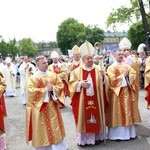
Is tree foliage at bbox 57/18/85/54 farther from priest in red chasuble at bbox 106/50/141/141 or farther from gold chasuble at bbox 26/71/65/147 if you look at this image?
gold chasuble at bbox 26/71/65/147

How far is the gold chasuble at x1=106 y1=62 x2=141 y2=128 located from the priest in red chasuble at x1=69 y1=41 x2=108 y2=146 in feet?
0.94

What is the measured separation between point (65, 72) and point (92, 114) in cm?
569

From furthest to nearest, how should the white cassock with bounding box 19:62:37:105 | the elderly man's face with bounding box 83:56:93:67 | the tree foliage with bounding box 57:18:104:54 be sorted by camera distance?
the tree foliage with bounding box 57:18:104:54, the white cassock with bounding box 19:62:37:105, the elderly man's face with bounding box 83:56:93:67

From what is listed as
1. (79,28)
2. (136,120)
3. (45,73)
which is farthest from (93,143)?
(79,28)

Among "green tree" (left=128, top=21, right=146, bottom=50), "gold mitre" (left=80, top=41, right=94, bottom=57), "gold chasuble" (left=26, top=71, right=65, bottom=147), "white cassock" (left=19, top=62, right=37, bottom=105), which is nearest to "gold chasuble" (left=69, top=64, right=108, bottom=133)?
"gold mitre" (left=80, top=41, right=94, bottom=57)

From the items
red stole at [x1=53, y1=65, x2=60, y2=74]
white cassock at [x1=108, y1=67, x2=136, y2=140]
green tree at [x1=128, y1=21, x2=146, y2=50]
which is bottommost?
white cassock at [x1=108, y1=67, x2=136, y2=140]

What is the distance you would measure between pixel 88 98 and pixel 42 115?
1.21 meters

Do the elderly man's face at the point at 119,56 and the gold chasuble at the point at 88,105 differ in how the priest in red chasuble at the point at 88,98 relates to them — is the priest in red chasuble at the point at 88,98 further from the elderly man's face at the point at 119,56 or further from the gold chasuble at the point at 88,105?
the elderly man's face at the point at 119,56

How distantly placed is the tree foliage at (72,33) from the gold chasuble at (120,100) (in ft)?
219

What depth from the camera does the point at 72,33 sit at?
273 feet

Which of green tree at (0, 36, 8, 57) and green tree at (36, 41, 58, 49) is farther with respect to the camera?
green tree at (36, 41, 58, 49)

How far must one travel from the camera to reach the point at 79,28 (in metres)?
85.4

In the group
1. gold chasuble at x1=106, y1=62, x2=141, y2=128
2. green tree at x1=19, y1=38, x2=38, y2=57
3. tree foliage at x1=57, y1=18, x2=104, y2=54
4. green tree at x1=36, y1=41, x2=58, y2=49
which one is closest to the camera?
gold chasuble at x1=106, y1=62, x2=141, y2=128

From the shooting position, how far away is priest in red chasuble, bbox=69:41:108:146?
727cm
